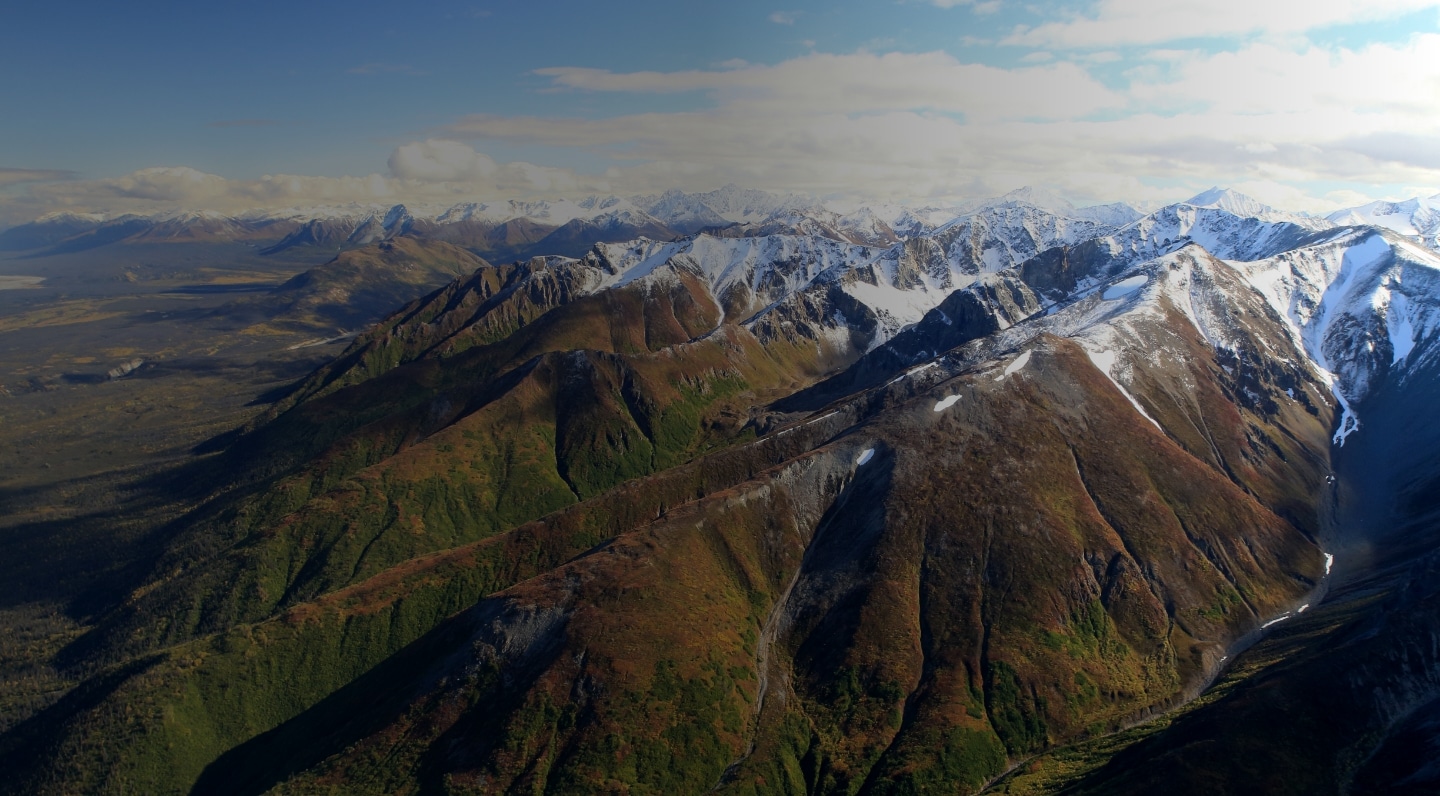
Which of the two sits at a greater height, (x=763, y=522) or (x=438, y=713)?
(x=763, y=522)

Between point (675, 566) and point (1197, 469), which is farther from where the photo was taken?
point (1197, 469)

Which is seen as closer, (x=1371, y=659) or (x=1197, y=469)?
(x=1371, y=659)

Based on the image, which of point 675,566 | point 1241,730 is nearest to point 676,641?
point 675,566

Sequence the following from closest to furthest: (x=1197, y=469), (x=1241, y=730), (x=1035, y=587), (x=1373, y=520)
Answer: (x=1241, y=730) → (x=1035, y=587) → (x=1197, y=469) → (x=1373, y=520)

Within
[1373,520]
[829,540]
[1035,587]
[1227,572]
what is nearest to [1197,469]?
[1227,572]

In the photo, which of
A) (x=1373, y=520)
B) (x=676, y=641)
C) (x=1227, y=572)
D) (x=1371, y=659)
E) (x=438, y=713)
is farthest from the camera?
(x=1373, y=520)

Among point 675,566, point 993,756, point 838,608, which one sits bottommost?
point 993,756

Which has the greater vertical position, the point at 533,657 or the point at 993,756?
the point at 533,657

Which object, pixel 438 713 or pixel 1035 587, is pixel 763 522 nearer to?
pixel 1035 587

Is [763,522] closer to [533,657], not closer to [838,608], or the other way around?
[838,608]
